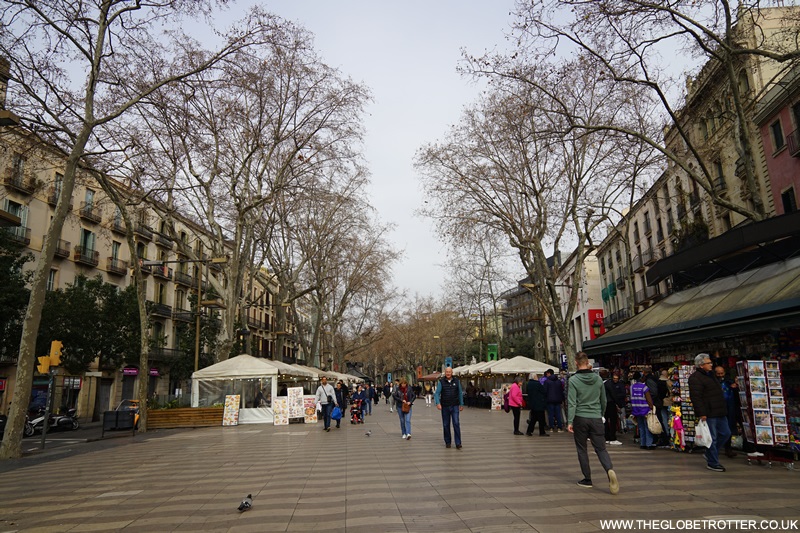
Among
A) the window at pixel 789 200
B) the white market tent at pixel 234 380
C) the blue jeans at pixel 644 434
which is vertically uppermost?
the window at pixel 789 200

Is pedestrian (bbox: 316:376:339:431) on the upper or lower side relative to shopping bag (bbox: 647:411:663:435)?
upper

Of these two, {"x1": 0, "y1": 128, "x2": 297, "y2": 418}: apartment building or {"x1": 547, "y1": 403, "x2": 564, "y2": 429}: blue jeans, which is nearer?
{"x1": 547, "y1": 403, "x2": 564, "y2": 429}: blue jeans

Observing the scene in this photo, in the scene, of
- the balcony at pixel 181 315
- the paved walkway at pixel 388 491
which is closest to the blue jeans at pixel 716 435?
the paved walkway at pixel 388 491

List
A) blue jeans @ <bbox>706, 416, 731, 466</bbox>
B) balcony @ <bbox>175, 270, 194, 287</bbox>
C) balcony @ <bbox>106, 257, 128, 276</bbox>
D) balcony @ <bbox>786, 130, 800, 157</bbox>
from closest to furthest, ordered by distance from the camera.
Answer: blue jeans @ <bbox>706, 416, 731, 466</bbox>
balcony @ <bbox>786, 130, 800, 157</bbox>
balcony @ <bbox>106, 257, 128, 276</bbox>
balcony @ <bbox>175, 270, 194, 287</bbox>

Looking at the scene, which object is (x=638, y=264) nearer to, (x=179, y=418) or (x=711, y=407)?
(x=179, y=418)

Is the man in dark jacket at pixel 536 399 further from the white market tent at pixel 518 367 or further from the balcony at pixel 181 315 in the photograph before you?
the balcony at pixel 181 315

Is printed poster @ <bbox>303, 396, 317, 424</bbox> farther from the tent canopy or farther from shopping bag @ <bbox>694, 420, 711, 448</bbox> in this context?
shopping bag @ <bbox>694, 420, 711, 448</bbox>

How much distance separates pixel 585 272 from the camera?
59.8 m

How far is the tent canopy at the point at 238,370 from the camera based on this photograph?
21516 mm

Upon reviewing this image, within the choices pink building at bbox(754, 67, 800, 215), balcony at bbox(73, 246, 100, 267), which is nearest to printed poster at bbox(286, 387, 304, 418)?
balcony at bbox(73, 246, 100, 267)

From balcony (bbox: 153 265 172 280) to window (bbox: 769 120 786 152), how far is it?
128ft

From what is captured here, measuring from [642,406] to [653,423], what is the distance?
0.35 metres

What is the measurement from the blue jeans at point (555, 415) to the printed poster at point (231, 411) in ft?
41.3

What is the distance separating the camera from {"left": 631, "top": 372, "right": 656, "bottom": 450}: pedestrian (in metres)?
10.4
